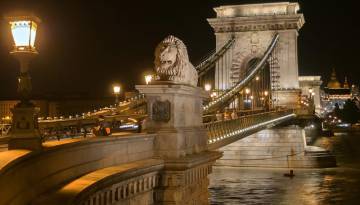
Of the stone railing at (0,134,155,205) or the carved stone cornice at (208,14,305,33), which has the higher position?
the carved stone cornice at (208,14,305,33)

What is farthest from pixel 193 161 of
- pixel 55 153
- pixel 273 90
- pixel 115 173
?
pixel 273 90

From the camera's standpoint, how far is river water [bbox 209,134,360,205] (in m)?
28.8

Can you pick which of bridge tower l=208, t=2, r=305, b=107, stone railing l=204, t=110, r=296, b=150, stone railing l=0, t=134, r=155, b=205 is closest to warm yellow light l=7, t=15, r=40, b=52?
stone railing l=0, t=134, r=155, b=205

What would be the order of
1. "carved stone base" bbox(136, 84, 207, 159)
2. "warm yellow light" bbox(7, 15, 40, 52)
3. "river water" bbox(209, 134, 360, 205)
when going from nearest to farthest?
"warm yellow light" bbox(7, 15, 40, 52), "carved stone base" bbox(136, 84, 207, 159), "river water" bbox(209, 134, 360, 205)

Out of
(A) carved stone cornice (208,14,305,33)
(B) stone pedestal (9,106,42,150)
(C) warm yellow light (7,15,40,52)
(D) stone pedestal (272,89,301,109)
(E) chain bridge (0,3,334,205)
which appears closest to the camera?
(E) chain bridge (0,3,334,205)

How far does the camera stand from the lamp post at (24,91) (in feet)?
25.6

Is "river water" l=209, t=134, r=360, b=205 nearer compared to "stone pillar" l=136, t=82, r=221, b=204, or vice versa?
"stone pillar" l=136, t=82, r=221, b=204

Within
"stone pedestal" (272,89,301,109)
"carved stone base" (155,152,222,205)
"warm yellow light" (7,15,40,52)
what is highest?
"stone pedestal" (272,89,301,109)

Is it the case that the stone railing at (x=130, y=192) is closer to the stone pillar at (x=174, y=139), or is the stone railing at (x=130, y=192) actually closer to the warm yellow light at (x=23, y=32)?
the stone pillar at (x=174, y=139)

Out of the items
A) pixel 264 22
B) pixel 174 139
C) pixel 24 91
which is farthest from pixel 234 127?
pixel 264 22

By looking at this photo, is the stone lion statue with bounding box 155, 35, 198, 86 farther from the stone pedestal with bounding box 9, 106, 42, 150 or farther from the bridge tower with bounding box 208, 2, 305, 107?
the bridge tower with bounding box 208, 2, 305, 107

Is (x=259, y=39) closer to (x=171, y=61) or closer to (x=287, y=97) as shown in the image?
(x=287, y=97)

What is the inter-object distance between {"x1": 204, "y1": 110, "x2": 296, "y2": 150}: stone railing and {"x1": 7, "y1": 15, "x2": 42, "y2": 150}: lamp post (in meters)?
11.6

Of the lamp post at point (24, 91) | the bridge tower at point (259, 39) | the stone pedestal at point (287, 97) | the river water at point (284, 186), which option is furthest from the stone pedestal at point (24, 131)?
the bridge tower at point (259, 39)
